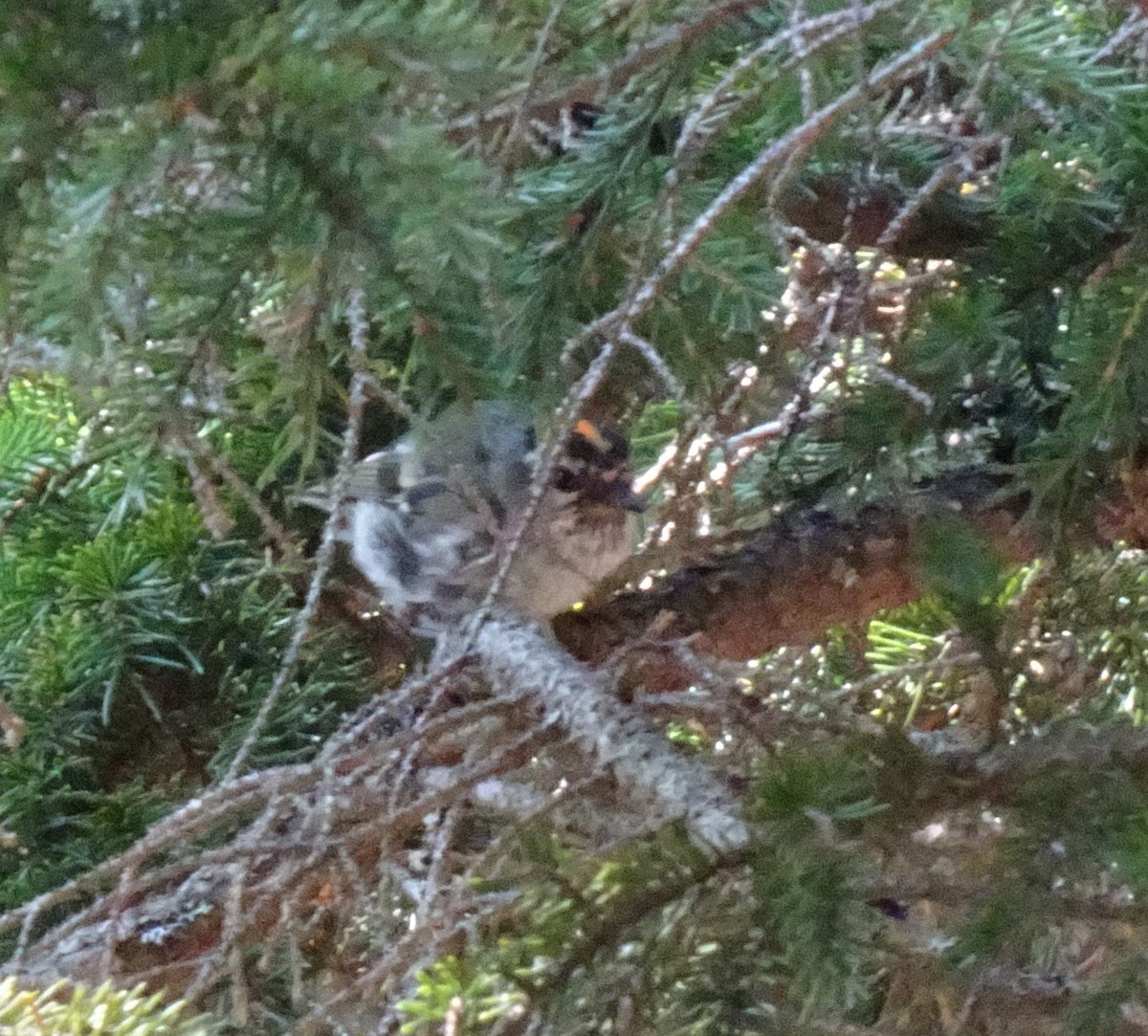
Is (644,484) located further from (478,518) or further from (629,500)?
(478,518)

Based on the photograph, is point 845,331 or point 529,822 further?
point 845,331

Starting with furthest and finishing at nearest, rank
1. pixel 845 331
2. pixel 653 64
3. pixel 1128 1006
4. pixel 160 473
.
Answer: pixel 160 473
pixel 845 331
pixel 653 64
pixel 1128 1006

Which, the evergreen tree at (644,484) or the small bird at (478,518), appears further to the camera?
the small bird at (478,518)

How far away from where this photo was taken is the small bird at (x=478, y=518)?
3.76 ft

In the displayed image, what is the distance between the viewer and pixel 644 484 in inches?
47.3

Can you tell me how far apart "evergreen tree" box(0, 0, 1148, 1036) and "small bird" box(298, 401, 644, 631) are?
0.05 m

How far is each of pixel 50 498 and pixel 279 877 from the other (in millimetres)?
450

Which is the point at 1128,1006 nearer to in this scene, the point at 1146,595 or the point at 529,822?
the point at 529,822

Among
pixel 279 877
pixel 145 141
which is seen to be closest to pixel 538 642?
pixel 279 877

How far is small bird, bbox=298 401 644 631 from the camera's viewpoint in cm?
115

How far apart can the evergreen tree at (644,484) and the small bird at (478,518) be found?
0.05 meters

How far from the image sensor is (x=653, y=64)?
0.57m

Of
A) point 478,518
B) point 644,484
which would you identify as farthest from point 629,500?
point 478,518

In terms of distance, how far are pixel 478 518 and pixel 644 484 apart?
0.18m
